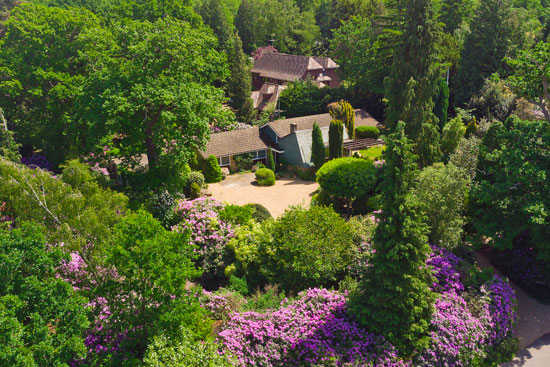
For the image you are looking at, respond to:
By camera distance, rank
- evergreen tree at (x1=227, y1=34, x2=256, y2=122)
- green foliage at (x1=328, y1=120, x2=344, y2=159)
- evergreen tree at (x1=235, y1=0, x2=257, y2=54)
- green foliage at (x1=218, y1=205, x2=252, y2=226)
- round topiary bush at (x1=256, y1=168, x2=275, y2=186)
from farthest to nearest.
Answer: evergreen tree at (x1=235, y1=0, x2=257, y2=54), evergreen tree at (x1=227, y1=34, x2=256, y2=122), round topiary bush at (x1=256, y1=168, x2=275, y2=186), green foliage at (x1=328, y1=120, x2=344, y2=159), green foliage at (x1=218, y1=205, x2=252, y2=226)

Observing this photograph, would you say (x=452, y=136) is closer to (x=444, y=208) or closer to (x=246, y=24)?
(x=444, y=208)

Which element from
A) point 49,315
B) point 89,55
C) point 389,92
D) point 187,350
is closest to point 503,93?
point 389,92

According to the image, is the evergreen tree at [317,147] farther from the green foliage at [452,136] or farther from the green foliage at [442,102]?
the green foliage at [442,102]

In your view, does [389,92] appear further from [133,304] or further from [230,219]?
[133,304]

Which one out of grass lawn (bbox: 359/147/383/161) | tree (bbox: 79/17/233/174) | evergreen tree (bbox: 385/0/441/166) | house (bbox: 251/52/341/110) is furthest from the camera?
house (bbox: 251/52/341/110)

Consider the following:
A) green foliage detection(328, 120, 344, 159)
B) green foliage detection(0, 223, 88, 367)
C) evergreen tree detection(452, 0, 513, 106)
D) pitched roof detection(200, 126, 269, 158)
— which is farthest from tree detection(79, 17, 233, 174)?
evergreen tree detection(452, 0, 513, 106)

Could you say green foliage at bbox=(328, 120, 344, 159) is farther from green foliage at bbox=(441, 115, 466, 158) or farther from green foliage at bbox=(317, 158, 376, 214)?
green foliage at bbox=(441, 115, 466, 158)
